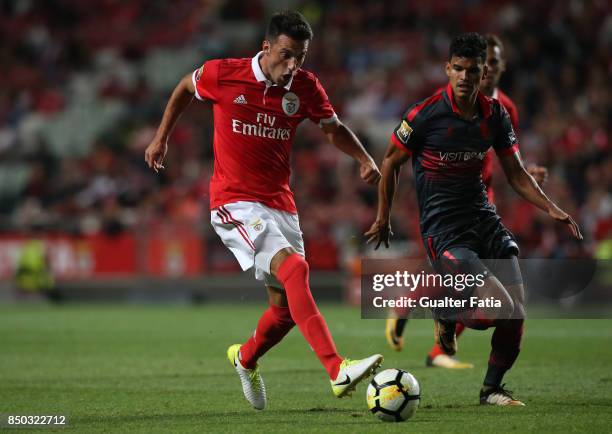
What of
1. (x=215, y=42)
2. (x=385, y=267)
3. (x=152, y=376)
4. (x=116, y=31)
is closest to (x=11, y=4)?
(x=116, y=31)

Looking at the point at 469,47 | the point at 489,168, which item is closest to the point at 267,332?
the point at 469,47

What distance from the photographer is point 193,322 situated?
48.6ft

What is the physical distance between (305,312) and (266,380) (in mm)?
2423

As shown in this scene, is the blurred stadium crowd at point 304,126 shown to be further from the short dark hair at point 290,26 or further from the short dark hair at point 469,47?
the short dark hair at point 290,26

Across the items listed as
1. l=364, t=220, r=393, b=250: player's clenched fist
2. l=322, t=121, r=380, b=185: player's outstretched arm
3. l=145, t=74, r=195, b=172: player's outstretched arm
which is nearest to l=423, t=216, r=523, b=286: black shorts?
l=364, t=220, r=393, b=250: player's clenched fist

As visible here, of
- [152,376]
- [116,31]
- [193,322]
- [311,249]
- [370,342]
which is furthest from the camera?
[116,31]

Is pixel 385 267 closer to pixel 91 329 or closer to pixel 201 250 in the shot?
pixel 91 329

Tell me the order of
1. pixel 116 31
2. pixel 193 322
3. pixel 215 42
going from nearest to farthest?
pixel 193 322, pixel 215 42, pixel 116 31

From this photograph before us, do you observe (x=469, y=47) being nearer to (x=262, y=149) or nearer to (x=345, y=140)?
(x=345, y=140)

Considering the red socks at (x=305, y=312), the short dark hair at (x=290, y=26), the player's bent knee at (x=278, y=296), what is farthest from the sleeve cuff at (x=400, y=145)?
the player's bent knee at (x=278, y=296)

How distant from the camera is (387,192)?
22.6 feet

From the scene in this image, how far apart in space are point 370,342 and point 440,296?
4.52m

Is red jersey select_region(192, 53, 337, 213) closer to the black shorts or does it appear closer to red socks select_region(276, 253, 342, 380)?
red socks select_region(276, 253, 342, 380)

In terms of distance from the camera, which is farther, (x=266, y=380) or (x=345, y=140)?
(x=266, y=380)
